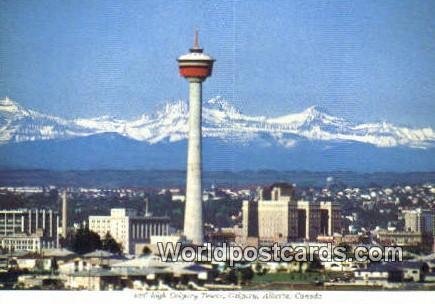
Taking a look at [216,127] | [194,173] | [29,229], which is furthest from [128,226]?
[216,127]

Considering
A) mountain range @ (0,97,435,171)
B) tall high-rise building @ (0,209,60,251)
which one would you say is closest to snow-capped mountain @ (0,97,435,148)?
mountain range @ (0,97,435,171)

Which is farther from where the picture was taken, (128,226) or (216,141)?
(216,141)

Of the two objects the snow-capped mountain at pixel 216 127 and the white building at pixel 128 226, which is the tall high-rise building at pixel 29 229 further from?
the snow-capped mountain at pixel 216 127

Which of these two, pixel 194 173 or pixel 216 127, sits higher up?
pixel 216 127

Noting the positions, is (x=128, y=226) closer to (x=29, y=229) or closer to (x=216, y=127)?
(x=29, y=229)

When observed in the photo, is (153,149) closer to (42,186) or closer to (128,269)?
(42,186)

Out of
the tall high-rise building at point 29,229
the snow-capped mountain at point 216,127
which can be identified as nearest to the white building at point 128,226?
the tall high-rise building at point 29,229

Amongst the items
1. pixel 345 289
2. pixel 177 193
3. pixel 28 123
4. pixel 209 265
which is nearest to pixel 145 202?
pixel 177 193
